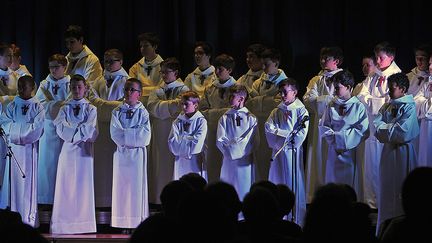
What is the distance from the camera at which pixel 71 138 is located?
29.9 ft

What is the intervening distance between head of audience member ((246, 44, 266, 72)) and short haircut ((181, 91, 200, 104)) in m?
1.19

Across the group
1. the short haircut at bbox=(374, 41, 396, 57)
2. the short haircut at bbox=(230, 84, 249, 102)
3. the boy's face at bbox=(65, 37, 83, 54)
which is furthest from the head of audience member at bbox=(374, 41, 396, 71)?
the boy's face at bbox=(65, 37, 83, 54)

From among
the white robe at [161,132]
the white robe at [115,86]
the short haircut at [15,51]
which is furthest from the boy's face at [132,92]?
the short haircut at [15,51]

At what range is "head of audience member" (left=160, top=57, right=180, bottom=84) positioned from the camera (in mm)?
9891

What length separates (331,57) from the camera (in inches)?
392

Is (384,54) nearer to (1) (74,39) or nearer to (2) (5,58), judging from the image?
(1) (74,39)

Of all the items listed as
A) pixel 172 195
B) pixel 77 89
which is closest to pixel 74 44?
pixel 77 89

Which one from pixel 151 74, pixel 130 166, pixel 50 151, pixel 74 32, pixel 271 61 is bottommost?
pixel 130 166

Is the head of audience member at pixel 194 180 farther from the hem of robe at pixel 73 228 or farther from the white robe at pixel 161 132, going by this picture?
the white robe at pixel 161 132

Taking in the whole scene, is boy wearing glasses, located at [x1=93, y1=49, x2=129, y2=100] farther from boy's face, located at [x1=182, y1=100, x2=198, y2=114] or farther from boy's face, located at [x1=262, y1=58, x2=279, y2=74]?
boy's face, located at [x1=262, y1=58, x2=279, y2=74]

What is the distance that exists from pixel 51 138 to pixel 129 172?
1.22 metres

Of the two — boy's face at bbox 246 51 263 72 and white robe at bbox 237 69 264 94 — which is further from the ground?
boy's face at bbox 246 51 263 72

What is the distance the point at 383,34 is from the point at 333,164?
88.3 inches

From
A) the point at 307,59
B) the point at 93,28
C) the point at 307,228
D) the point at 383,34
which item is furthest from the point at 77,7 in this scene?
the point at 307,228
